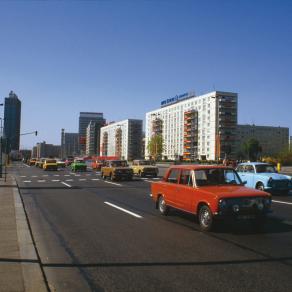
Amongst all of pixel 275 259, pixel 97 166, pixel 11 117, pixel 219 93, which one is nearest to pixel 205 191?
pixel 275 259

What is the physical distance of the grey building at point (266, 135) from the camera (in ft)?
597

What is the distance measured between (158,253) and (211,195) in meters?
2.56

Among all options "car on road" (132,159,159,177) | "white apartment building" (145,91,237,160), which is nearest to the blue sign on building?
"white apartment building" (145,91,237,160)

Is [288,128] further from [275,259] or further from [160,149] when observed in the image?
[275,259]

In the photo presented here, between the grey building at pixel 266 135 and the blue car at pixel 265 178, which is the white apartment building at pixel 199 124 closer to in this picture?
the grey building at pixel 266 135

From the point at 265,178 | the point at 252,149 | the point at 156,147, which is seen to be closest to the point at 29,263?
the point at 265,178

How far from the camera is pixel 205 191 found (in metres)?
10.1

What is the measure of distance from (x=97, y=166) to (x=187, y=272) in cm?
5434

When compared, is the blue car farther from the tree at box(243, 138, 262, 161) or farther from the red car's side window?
the tree at box(243, 138, 262, 161)

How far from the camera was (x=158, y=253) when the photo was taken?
7715 millimetres

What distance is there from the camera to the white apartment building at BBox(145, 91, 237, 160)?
150m

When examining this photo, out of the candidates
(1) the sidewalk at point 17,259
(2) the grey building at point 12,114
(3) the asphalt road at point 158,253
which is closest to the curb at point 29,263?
(1) the sidewalk at point 17,259

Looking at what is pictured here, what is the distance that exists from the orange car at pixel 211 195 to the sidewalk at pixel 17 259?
4022 mm

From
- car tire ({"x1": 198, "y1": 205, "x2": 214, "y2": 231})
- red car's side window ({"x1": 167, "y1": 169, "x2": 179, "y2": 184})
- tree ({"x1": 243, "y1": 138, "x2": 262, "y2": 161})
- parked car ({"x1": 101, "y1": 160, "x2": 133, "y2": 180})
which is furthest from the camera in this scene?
tree ({"x1": 243, "y1": 138, "x2": 262, "y2": 161})
